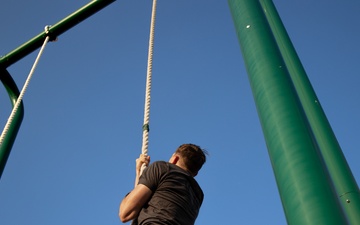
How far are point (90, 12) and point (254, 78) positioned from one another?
3.35m

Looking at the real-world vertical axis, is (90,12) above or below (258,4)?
above

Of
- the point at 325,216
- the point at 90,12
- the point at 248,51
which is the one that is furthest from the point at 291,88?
the point at 90,12

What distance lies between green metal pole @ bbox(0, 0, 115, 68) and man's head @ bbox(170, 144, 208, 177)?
2.94m

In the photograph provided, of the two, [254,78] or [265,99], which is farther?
[254,78]

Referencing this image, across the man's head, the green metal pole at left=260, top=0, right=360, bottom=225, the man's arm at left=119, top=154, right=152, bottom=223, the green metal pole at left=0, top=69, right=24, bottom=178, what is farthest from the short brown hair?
the green metal pole at left=0, top=69, right=24, bottom=178

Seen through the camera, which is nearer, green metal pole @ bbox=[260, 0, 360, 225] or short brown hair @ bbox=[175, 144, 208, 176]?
green metal pole @ bbox=[260, 0, 360, 225]

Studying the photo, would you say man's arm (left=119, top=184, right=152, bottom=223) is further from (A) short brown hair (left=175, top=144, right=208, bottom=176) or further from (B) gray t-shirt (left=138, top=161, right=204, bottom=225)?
(A) short brown hair (left=175, top=144, right=208, bottom=176)

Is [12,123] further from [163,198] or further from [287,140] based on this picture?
[287,140]

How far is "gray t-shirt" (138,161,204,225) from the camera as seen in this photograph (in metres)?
1.71

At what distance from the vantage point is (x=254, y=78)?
1.74 metres

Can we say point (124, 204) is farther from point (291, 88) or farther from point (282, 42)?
point (282, 42)

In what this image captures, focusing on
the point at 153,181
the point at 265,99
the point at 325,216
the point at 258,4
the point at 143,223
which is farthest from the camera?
the point at 258,4

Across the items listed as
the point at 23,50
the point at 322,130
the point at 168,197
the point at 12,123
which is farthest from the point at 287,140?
the point at 23,50

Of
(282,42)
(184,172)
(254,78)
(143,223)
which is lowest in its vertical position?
(143,223)
